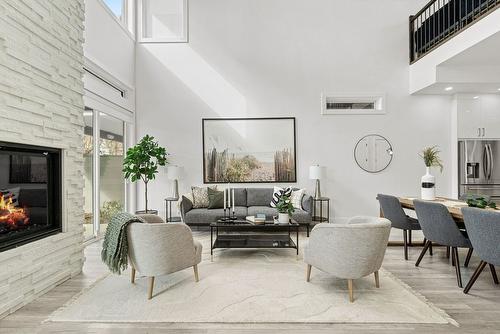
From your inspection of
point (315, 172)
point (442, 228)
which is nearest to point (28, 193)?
point (442, 228)

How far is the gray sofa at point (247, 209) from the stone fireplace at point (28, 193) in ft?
7.84

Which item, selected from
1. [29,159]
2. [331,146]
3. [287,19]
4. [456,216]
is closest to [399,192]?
[331,146]

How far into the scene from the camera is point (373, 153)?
6.36 meters

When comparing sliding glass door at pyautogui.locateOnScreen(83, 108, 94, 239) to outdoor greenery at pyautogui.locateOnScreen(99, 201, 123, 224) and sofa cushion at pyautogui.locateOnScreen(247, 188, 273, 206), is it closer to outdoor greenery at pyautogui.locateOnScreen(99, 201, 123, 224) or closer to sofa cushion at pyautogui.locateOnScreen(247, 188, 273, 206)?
A: outdoor greenery at pyautogui.locateOnScreen(99, 201, 123, 224)

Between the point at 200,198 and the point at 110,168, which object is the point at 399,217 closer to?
the point at 200,198

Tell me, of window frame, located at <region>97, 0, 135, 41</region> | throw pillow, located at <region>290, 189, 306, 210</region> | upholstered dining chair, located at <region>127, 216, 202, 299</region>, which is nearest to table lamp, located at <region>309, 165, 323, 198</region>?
throw pillow, located at <region>290, 189, 306, 210</region>

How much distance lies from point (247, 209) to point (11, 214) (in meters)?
3.63

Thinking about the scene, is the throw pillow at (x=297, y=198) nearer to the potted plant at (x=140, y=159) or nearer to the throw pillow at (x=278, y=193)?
the throw pillow at (x=278, y=193)

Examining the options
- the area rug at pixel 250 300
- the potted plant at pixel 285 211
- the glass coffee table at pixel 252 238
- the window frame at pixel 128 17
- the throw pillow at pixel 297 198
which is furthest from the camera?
the window frame at pixel 128 17

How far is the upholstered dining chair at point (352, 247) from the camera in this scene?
2.71m

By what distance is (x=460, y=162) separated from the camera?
6.21 m

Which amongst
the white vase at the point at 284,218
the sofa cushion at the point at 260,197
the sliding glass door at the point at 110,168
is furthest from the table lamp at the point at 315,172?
the sliding glass door at the point at 110,168

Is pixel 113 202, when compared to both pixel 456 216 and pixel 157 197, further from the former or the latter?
pixel 456 216

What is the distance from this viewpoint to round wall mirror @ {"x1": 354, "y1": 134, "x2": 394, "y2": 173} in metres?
6.36
